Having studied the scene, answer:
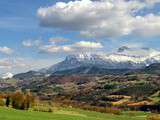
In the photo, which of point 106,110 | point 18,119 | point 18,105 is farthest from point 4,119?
point 106,110

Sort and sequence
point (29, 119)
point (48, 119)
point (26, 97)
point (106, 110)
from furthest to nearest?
→ point (106, 110) < point (26, 97) < point (48, 119) < point (29, 119)

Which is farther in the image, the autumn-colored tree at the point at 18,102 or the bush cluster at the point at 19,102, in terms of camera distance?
the bush cluster at the point at 19,102

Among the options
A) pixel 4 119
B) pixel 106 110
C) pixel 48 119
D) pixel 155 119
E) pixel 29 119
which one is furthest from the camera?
pixel 106 110

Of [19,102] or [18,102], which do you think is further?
[19,102]

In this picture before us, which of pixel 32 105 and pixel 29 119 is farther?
pixel 32 105

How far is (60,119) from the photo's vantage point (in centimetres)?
9431

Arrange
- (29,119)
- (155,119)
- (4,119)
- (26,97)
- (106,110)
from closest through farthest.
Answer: (4,119), (29,119), (155,119), (26,97), (106,110)

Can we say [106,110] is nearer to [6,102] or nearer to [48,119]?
[6,102]

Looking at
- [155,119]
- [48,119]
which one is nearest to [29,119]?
[48,119]

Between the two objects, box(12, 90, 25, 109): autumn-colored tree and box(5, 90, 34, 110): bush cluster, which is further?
box(5, 90, 34, 110): bush cluster

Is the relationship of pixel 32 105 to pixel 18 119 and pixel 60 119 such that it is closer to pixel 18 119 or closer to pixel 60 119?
pixel 60 119

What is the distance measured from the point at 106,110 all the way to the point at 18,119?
100 metres

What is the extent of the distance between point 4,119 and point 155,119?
189 feet

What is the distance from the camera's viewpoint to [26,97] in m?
128
